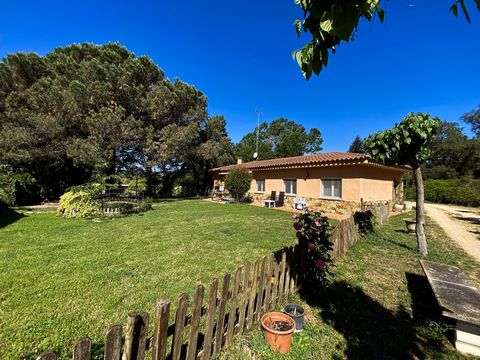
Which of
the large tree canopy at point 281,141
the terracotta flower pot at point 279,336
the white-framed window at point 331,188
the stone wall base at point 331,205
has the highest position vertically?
the large tree canopy at point 281,141

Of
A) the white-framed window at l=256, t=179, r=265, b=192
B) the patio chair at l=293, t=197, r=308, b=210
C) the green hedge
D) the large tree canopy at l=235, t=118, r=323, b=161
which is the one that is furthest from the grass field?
the large tree canopy at l=235, t=118, r=323, b=161

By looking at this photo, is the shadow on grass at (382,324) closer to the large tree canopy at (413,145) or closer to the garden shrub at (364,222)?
the large tree canopy at (413,145)

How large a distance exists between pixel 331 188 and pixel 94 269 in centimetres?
1239

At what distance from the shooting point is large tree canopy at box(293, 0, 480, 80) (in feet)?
2.93

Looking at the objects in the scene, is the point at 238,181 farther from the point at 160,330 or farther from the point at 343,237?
the point at 160,330

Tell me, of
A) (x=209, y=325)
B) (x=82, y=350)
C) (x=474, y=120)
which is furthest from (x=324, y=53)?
(x=474, y=120)

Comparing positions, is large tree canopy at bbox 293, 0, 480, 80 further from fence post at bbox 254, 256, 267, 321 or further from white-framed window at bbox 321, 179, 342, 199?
white-framed window at bbox 321, 179, 342, 199

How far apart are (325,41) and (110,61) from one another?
19.8 m

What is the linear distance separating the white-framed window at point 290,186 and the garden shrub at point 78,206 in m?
11.6

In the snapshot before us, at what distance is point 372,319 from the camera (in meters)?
3.16

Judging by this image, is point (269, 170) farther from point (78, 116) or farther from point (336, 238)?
point (78, 116)

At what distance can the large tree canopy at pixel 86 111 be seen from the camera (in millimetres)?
14727

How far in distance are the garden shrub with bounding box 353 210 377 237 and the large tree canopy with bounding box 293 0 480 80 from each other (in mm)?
6911

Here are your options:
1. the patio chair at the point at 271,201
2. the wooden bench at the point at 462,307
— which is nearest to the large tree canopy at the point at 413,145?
the wooden bench at the point at 462,307
